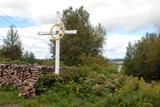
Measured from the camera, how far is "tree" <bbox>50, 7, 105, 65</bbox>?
197 feet

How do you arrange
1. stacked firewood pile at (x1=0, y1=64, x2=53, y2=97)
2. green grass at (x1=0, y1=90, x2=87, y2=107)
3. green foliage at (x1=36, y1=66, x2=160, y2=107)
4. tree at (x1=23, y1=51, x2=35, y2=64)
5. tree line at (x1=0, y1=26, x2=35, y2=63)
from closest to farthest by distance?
green foliage at (x1=36, y1=66, x2=160, y2=107)
green grass at (x1=0, y1=90, x2=87, y2=107)
stacked firewood pile at (x1=0, y1=64, x2=53, y2=97)
tree at (x1=23, y1=51, x2=35, y2=64)
tree line at (x1=0, y1=26, x2=35, y2=63)

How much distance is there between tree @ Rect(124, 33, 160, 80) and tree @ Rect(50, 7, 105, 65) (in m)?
4.36

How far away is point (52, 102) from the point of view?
18516 millimetres

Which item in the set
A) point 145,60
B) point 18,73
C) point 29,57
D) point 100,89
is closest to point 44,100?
point 100,89

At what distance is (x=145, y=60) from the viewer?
61000 mm

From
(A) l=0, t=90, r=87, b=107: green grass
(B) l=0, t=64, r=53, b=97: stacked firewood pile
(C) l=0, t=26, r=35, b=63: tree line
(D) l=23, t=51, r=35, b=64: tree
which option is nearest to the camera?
(A) l=0, t=90, r=87, b=107: green grass

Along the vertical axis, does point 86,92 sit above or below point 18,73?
below

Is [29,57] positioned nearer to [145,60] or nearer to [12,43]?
[12,43]

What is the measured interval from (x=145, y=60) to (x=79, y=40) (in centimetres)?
828

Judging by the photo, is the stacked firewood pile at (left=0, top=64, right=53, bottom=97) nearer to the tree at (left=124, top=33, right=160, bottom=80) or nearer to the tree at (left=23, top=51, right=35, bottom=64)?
the tree at (left=23, top=51, right=35, bottom=64)

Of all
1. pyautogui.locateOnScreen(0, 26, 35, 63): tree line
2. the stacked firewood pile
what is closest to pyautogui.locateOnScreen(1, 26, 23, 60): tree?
pyautogui.locateOnScreen(0, 26, 35, 63): tree line

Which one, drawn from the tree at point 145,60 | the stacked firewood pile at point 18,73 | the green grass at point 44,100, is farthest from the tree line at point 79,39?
the green grass at point 44,100

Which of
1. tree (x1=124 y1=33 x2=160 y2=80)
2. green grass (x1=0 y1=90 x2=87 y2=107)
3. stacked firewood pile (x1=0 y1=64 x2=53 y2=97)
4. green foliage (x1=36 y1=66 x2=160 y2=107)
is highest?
tree (x1=124 y1=33 x2=160 y2=80)

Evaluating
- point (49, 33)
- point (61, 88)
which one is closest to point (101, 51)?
point (49, 33)
